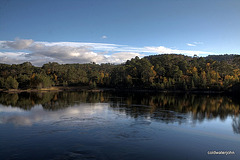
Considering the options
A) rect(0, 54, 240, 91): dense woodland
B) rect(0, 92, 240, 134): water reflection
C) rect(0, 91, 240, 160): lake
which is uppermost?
rect(0, 54, 240, 91): dense woodland

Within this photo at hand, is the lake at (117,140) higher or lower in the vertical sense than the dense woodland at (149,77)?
lower

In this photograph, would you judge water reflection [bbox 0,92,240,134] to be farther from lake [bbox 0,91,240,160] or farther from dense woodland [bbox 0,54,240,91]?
dense woodland [bbox 0,54,240,91]

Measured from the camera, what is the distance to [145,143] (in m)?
17.8

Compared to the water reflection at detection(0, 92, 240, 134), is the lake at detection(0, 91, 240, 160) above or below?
above

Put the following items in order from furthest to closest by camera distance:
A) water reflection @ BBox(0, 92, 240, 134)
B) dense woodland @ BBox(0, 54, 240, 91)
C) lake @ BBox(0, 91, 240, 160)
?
dense woodland @ BBox(0, 54, 240, 91)
water reflection @ BBox(0, 92, 240, 134)
lake @ BBox(0, 91, 240, 160)

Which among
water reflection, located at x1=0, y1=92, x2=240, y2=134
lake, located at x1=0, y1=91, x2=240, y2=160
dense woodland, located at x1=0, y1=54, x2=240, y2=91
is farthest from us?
dense woodland, located at x1=0, y1=54, x2=240, y2=91

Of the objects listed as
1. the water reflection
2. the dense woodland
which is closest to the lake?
the water reflection

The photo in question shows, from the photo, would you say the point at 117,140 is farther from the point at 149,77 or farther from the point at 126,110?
the point at 149,77

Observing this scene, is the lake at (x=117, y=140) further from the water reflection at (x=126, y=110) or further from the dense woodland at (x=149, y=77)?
the dense woodland at (x=149, y=77)

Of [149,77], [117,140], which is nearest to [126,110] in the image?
[117,140]

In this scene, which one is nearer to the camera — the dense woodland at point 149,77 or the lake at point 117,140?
the lake at point 117,140

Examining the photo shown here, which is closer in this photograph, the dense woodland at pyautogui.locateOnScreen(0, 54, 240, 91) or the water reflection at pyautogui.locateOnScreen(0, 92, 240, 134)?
the water reflection at pyautogui.locateOnScreen(0, 92, 240, 134)

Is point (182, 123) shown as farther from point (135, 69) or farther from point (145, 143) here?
point (135, 69)

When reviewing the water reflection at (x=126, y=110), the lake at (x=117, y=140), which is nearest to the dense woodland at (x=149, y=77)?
the water reflection at (x=126, y=110)
